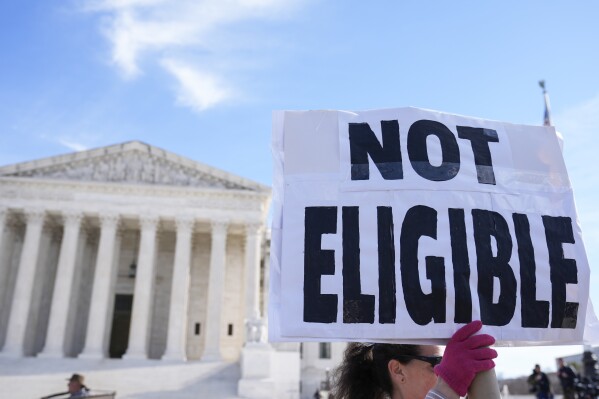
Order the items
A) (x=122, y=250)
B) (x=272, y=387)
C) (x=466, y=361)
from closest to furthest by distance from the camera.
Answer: (x=466, y=361) → (x=272, y=387) → (x=122, y=250)

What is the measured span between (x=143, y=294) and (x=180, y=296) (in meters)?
2.41

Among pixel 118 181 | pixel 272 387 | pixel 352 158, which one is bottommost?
pixel 272 387

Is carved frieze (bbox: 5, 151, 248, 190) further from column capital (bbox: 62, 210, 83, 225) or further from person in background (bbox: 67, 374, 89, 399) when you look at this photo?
person in background (bbox: 67, 374, 89, 399)

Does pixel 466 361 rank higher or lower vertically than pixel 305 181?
lower

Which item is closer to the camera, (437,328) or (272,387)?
(437,328)

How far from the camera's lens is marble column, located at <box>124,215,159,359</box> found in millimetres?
37062

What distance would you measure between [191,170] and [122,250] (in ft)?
29.0

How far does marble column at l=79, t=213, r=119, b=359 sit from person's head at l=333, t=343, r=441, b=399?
117 ft

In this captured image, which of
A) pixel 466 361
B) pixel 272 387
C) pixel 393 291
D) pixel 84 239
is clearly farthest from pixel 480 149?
pixel 84 239

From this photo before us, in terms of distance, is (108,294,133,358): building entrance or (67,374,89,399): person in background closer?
(67,374,89,399): person in background

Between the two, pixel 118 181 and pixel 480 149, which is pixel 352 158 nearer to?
pixel 480 149

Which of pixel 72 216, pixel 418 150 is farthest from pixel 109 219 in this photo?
pixel 418 150

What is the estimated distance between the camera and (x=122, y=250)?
4372 centimetres

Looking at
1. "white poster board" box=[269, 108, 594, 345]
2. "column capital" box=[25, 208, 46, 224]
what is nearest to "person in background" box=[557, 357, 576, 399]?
"white poster board" box=[269, 108, 594, 345]
